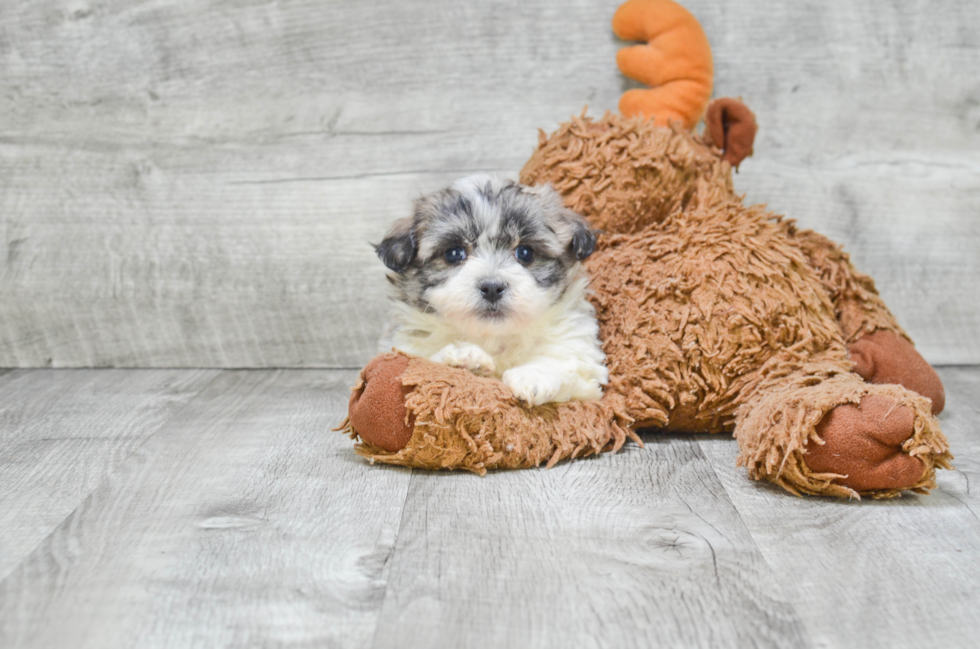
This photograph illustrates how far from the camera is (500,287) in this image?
200 cm

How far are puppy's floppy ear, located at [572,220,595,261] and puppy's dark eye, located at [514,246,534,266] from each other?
0.38 feet

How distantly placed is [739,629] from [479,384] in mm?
861

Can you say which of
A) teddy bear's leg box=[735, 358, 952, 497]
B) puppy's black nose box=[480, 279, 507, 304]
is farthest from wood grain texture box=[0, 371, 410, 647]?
teddy bear's leg box=[735, 358, 952, 497]

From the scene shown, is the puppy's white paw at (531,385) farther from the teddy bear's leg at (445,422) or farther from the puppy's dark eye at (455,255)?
the puppy's dark eye at (455,255)

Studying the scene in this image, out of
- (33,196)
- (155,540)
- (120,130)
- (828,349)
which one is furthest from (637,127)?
(33,196)

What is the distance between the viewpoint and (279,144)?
314 centimetres

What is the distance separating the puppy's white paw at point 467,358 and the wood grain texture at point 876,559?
62cm

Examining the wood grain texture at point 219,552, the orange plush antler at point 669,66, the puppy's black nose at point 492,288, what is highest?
the orange plush antler at point 669,66

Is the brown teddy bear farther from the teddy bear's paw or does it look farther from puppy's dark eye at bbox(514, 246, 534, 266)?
puppy's dark eye at bbox(514, 246, 534, 266)

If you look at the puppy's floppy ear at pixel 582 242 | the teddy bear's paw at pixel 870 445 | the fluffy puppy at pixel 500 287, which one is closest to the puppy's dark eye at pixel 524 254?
the fluffy puppy at pixel 500 287

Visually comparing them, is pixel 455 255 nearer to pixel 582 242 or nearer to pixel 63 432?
pixel 582 242

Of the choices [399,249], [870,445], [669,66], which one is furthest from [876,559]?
[669,66]

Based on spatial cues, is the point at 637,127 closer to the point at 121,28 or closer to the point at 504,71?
the point at 504,71

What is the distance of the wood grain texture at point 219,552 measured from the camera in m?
1.31
